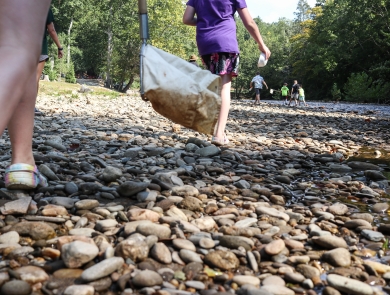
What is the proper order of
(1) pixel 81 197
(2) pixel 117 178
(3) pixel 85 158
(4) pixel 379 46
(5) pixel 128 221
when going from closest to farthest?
(5) pixel 128 221 → (1) pixel 81 197 → (2) pixel 117 178 → (3) pixel 85 158 → (4) pixel 379 46

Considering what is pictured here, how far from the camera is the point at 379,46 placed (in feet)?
123

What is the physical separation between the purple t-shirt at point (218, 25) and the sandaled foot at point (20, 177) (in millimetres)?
2470

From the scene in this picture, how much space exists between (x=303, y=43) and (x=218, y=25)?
5372 centimetres

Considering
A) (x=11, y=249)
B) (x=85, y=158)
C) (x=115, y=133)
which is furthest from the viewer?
(x=115, y=133)

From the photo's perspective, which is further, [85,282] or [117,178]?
[117,178]

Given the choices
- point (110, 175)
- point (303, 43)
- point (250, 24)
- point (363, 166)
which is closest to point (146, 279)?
point (110, 175)

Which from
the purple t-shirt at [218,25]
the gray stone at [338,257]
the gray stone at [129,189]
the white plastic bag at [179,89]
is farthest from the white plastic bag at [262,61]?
the gray stone at [338,257]

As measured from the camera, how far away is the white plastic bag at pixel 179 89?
7.47ft

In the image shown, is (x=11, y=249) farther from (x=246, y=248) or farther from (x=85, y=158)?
(x=85, y=158)

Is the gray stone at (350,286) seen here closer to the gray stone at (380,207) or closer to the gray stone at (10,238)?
the gray stone at (380,207)

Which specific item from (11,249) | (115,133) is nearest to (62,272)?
(11,249)

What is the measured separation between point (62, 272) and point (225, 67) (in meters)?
3.15

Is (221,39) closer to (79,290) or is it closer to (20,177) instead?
(20,177)

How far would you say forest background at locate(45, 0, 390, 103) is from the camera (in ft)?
111
